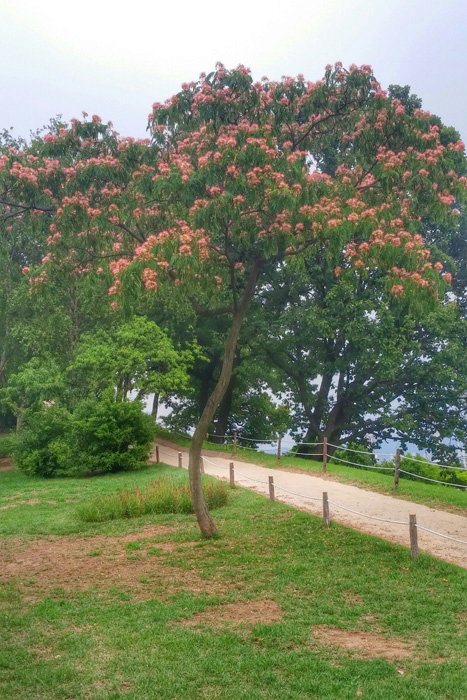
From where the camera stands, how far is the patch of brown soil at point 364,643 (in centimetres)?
642

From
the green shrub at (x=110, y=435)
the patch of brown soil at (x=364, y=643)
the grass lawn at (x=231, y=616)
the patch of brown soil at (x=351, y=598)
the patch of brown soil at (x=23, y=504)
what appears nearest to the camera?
the grass lawn at (x=231, y=616)

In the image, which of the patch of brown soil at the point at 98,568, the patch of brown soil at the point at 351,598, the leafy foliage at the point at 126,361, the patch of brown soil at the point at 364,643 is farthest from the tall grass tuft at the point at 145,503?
the leafy foliage at the point at 126,361

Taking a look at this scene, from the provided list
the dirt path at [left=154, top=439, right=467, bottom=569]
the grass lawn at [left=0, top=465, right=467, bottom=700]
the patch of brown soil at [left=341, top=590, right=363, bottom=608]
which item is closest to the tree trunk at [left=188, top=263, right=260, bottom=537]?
the grass lawn at [left=0, top=465, right=467, bottom=700]

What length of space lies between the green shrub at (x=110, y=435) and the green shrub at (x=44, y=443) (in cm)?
58

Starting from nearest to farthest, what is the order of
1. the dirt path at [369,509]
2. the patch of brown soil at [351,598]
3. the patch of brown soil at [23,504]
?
the patch of brown soil at [351,598], the dirt path at [369,509], the patch of brown soil at [23,504]

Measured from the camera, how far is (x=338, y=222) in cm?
973

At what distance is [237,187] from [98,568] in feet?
21.7

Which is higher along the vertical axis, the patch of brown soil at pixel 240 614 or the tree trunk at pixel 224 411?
the tree trunk at pixel 224 411

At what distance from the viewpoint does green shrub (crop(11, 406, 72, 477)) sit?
24594 mm

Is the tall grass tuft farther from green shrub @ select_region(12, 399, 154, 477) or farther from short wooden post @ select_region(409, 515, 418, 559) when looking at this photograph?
green shrub @ select_region(12, 399, 154, 477)

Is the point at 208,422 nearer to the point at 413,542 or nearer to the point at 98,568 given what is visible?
the point at 98,568

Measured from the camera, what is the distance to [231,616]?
7.77 meters

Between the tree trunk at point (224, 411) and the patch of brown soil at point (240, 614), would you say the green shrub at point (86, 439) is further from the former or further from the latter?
the patch of brown soil at point (240, 614)

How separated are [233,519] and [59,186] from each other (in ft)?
25.4
